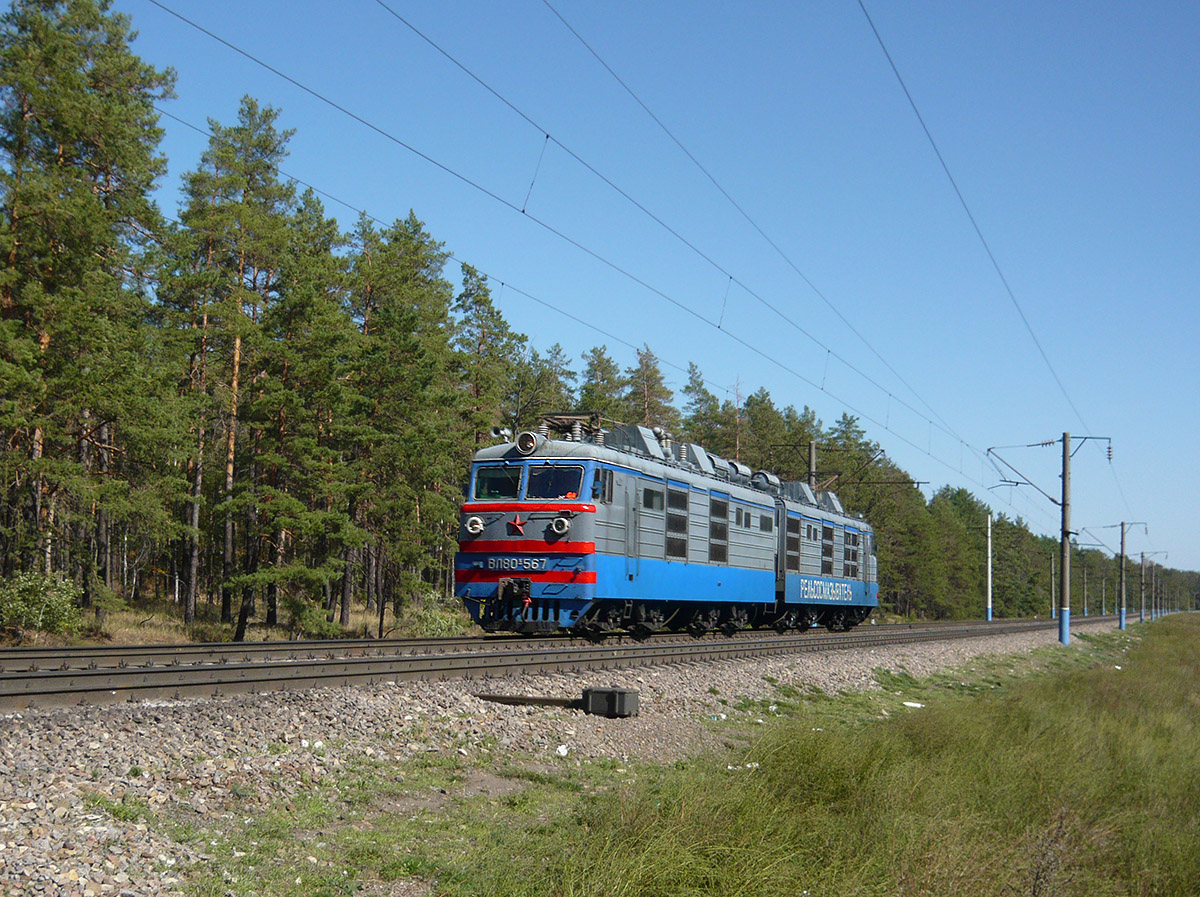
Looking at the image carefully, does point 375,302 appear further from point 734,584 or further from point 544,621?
point 544,621

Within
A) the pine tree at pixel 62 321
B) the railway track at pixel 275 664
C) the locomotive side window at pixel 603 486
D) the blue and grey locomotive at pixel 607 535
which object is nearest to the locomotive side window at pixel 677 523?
the blue and grey locomotive at pixel 607 535

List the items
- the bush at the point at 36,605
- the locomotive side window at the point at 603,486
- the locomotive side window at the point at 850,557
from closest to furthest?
the locomotive side window at the point at 603,486, the bush at the point at 36,605, the locomotive side window at the point at 850,557

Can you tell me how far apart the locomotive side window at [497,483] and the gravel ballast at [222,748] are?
5.10m

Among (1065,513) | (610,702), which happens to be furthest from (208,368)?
(1065,513)

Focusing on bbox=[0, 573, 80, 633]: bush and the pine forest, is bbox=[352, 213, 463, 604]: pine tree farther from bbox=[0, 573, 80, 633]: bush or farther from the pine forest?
bbox=[0, 573, 80, 633]: bush

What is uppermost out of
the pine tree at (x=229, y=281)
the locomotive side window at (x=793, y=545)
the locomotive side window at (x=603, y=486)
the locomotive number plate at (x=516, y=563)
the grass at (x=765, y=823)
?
the pine tree at (x=229, y=281)

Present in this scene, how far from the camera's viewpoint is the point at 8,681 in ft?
32.6

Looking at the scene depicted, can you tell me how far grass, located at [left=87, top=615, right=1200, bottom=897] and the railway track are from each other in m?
3.00

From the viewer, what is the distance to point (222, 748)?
27.1ft

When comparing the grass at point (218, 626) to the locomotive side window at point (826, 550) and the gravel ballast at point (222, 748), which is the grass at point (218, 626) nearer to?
the locomotive side window at point (826, 550)

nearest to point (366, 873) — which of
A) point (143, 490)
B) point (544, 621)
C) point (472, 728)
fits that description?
point (472, 728)

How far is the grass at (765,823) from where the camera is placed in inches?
248

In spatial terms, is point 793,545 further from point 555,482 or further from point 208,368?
point 208,368

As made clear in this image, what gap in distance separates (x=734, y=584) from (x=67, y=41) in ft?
70.4
